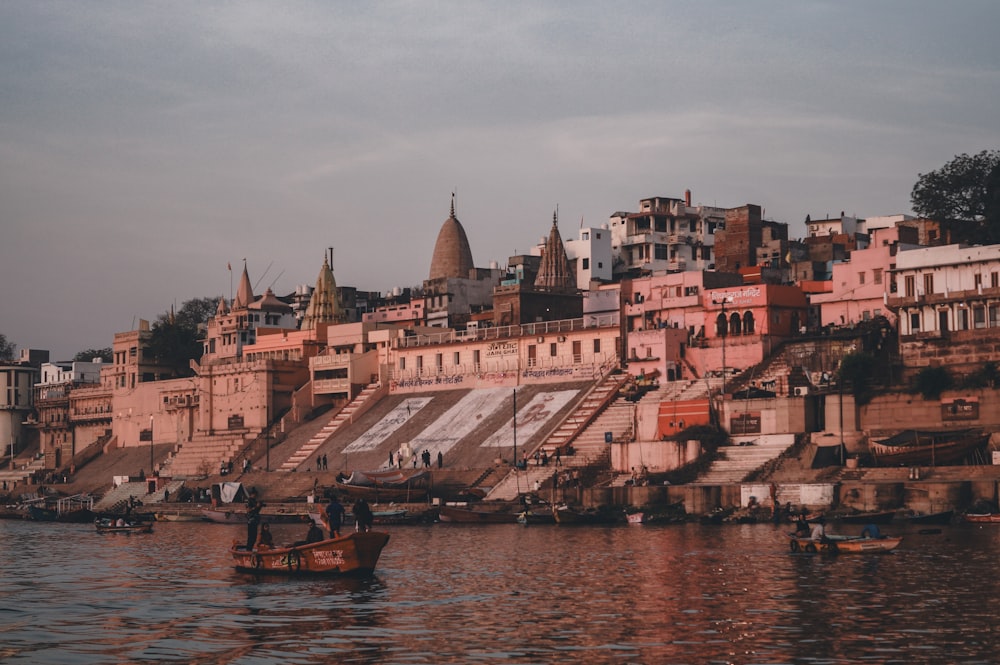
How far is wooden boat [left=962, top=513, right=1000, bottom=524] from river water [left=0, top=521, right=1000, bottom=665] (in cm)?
495

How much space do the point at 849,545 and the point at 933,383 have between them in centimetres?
2679

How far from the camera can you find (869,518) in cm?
5759

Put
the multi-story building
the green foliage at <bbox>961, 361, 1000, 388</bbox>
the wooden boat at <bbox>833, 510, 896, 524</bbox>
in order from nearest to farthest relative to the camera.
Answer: the wooden boat at <bbox>833, 510, 896, 524</bbox> → the green foliage at <bbox>961, 361, 1000, 388</bbox> → the multi-story building

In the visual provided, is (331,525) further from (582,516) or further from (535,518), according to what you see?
(582,516)

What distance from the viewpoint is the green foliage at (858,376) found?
71.3 metres

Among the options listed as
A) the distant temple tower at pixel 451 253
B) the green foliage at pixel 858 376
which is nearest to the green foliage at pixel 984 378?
the green foliage at pixel 858 376

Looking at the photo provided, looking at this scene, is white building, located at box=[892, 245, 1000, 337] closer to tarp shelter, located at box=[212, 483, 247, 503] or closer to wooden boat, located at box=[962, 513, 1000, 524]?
wooden boat, located at box=[962, 513, 1000, 524]

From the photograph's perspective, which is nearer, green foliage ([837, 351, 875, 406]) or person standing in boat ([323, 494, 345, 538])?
person standing in boat ([323, 494, 345, 538])

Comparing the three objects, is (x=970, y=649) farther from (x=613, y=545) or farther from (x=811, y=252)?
(x=811, y=252)

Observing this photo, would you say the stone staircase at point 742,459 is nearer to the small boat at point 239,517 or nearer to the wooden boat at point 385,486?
the wooden boat at point 385,486

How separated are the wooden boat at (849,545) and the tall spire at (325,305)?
247 feet

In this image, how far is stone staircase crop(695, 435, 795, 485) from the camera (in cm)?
6931

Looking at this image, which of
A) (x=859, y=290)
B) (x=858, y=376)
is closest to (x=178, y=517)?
(x=858, y=376)

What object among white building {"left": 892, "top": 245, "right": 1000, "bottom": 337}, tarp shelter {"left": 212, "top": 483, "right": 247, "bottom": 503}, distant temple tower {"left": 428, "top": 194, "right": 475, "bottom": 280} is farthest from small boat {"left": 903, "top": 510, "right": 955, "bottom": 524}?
distant temple tower {"left": 428, "top": 194, "right": 475, "bottom": 280}
